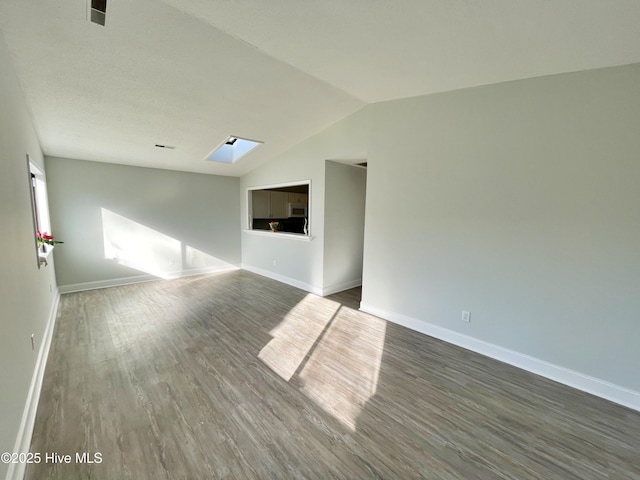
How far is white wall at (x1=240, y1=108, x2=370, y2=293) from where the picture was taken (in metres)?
3.85

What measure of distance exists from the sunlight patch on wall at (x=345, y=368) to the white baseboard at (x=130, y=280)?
12.7 ft

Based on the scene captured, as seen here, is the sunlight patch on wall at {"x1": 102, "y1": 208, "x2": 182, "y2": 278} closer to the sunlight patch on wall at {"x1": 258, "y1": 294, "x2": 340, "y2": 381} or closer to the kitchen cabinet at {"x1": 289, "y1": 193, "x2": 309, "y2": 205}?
the kitchen cabinet at {"x1": 289, "y1": 193, "x2": 309, "y2": 205}

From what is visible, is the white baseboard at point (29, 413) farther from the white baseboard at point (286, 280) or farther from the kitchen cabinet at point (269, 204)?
the kitchen cabinet at point (269, 204)

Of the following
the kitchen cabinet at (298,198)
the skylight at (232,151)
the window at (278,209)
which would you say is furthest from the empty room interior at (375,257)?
the kitchen cabinet at (298,198)

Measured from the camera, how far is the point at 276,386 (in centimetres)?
217

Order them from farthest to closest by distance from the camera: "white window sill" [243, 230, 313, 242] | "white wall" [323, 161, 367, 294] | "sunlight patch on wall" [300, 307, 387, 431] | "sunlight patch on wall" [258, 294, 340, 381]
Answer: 1. "white window sill" [243, 230, 313, 242]
2. "white wall" [323, 161, 367, 294]
3. "sunlight patch on wall" [258, 294, 340, 381]
4. "sunlight patch on wall" [300, 307, 387, 431]

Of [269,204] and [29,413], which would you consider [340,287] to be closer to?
[269,204]

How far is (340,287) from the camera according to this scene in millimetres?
4812

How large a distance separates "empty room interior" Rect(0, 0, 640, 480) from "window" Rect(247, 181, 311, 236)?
2337 millimetres

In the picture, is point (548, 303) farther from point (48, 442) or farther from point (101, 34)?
point (101, 34)

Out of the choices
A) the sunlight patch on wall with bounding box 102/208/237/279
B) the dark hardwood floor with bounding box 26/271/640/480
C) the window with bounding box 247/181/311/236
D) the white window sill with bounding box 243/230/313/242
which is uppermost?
the window with bounding box 247/181/311/236

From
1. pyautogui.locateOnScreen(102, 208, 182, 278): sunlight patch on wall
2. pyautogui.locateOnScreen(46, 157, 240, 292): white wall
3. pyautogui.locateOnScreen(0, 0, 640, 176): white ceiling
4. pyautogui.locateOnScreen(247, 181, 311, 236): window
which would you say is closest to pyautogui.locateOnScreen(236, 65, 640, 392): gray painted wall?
pyautogui.locateOnScreen(0, 0, 640, 176): white ceiling

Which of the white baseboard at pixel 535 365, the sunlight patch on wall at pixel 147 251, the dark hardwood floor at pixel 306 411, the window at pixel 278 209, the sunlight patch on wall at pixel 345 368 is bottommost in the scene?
the dark hardwood floor at pixel 306 411

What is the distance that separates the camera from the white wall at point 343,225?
14.4ft
